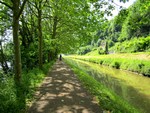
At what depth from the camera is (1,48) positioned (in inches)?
851

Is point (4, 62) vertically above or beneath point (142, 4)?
beneath

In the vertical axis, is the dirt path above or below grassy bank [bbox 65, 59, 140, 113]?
above

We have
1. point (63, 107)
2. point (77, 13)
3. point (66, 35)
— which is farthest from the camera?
point (66, 35)

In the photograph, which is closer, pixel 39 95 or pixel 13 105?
pixel 13 105

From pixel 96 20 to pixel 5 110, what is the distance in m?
8.97

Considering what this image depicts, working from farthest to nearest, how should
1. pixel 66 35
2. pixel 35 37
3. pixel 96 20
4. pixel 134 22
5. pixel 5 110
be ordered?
pixel 66 35
pixel 35 37
pixel 96 20
pixel 134 22
pixel 5 110

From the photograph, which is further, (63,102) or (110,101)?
(110,101)

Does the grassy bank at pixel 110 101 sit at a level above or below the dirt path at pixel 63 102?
below

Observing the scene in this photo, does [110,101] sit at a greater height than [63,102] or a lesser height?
lesser

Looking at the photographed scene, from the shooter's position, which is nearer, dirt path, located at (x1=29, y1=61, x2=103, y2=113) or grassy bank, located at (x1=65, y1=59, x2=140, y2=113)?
dirt path, located at (x1=29, y1=61, x2=103, y2=113)

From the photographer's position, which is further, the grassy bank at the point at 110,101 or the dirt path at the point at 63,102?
the grassy bank at the point at 110,101

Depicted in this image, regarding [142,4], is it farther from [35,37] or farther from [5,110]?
[35,37]

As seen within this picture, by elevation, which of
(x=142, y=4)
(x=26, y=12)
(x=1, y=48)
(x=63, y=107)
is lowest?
(x=63, y=107)

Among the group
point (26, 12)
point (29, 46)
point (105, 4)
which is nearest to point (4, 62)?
point (29, 46)
